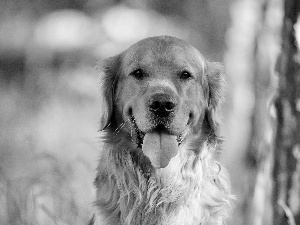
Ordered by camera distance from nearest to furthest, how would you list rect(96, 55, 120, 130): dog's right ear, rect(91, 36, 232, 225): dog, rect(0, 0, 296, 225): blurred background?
1. rect(91, 36, 232, 225): dog
2. rect(96, 55, 120, 130): dog's right ear
3. rect(0, 0, 296, 225): blurred background

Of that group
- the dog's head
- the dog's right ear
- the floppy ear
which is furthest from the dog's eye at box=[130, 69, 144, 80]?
the floppy ear

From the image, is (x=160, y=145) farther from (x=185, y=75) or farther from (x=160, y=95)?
(x=185, y=75)

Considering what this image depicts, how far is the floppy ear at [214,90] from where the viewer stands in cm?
543

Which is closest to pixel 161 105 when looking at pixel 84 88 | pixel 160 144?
pixel 160 144

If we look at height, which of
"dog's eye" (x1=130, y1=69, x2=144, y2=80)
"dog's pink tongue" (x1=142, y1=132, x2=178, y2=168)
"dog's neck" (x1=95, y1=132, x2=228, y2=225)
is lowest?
"dog's neck" (x1=95, y1=132, x2=228, y2=225)

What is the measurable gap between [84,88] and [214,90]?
34.2 feet

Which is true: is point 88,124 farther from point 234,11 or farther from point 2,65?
point 234,11

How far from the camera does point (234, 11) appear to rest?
9672 mm

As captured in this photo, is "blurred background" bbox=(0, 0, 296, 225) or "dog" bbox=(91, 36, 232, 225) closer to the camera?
"dog" bbox=(91, 36, 232, 225)

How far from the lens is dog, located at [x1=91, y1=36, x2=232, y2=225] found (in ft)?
16.2

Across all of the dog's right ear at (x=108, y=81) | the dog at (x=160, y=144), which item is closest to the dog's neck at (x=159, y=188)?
the dog at (x=160, y=144)

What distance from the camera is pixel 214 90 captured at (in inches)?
220

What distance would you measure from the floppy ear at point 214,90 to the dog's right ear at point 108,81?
31.0 inches

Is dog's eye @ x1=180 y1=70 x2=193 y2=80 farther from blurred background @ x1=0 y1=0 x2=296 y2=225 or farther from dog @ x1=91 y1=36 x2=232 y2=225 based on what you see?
blurred background @ x1=0 y1=0 x2=296 y2=225
